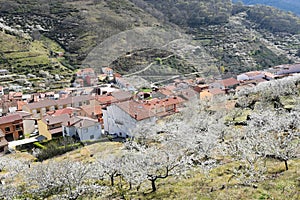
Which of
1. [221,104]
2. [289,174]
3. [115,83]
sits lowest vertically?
[115,83]

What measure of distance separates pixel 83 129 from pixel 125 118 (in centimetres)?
310

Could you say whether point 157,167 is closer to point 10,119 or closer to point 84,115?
point 84,115

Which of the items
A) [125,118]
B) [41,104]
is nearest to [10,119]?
[41,104]

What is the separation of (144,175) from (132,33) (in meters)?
52.9

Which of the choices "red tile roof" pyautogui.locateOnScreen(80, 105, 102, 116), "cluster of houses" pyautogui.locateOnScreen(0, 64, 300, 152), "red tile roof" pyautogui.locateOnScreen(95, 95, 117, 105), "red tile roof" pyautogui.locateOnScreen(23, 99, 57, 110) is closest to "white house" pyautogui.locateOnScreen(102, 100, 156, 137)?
"cluster of houses" pyautogui.locateOnScreen(0, 64, 300, 152)

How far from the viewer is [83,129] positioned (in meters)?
21.0

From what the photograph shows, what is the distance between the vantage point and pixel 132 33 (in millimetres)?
60188

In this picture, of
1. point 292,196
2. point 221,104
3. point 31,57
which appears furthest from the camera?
point 31,57

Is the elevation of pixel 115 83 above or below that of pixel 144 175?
below

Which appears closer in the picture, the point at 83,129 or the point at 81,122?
the point at 83,129

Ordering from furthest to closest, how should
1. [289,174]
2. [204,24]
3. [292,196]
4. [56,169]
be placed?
1. [204,24]
2. [56,169]
3. [289,174]
4. [292,196]

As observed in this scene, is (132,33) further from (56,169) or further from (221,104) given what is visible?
(56,169)

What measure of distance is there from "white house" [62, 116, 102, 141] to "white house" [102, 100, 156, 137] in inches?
58.4

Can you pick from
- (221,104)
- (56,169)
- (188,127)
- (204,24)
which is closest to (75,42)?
(204,24)
